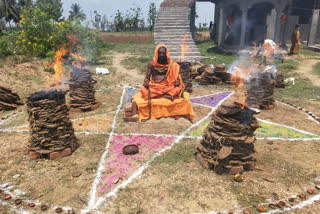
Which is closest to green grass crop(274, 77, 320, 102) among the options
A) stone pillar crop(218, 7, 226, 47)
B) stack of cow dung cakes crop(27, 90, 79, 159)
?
stack of cow dung cakes crop(27, 90, 79, 159)

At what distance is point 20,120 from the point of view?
829cm

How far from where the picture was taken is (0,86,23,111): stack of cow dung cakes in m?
9.35

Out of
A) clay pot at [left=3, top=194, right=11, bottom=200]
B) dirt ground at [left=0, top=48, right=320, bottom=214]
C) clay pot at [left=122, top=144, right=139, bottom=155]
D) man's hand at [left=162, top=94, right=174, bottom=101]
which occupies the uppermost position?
man's hand at [left=162, top=94, right=174, bottom=101]

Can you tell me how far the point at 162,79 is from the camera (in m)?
8.27

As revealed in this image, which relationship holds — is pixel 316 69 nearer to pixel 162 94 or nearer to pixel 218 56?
pixel 218 56

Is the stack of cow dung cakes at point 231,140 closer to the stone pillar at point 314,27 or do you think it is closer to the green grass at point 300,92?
the green grass at point 300,92

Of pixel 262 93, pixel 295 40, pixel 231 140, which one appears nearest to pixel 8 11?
pixel 295 40

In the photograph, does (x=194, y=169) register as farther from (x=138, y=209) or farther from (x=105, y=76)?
(x=105, y=76)

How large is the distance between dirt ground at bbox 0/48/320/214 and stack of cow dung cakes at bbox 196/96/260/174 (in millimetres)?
216

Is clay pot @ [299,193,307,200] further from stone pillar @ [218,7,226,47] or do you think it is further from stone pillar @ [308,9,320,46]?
stone pillar @ [308,9,320,46]

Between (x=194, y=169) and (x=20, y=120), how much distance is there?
6303mm

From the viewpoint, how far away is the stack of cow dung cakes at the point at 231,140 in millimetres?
4947

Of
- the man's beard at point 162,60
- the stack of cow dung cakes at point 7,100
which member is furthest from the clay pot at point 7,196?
the stack of cow dung cakes at point 7,100

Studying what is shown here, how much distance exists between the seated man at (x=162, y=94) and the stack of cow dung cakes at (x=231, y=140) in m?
2.76
